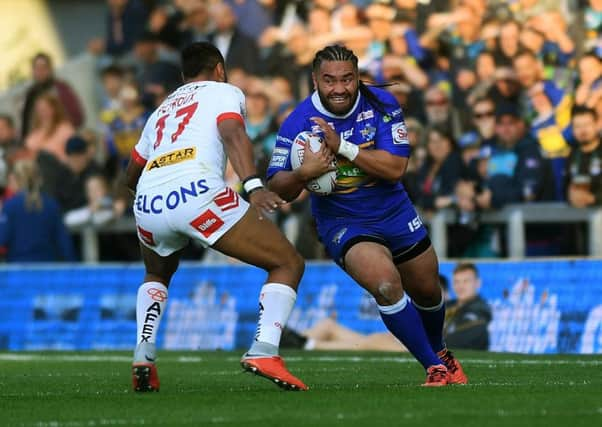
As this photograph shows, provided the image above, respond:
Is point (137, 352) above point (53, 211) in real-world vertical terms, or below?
below

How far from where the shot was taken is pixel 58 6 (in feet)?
86.2

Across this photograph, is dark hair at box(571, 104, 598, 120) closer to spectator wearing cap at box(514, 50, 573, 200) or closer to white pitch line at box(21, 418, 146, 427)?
spectator wearing cap at box(514, 50, 573, 200)

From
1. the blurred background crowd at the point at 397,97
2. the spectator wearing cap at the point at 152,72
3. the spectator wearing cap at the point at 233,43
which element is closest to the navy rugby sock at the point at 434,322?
the blurred background crowd at the point at 397,97

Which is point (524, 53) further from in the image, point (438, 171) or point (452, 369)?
point (452, 369)

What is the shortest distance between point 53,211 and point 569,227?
6059mm

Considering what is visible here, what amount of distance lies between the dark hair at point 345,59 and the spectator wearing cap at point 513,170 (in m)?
6.51

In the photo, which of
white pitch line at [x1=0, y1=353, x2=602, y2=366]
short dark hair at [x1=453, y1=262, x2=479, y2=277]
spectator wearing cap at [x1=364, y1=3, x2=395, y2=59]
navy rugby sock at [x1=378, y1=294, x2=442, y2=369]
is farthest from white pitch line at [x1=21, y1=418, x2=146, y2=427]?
spectator wearing cap at [x1=364, y1=3, x2=395, y2=59]

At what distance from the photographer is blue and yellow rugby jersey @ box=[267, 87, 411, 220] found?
9.84 meters

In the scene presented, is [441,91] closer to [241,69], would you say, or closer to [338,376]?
[241,69]

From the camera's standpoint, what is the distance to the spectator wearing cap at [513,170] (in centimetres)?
1630

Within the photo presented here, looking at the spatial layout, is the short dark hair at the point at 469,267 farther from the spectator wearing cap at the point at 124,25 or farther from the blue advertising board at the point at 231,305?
the spectator wearing cap at the point at 124,25

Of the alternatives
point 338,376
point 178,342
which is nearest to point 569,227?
point 178,342

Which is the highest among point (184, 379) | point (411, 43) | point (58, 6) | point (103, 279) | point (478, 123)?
point (58, 6)

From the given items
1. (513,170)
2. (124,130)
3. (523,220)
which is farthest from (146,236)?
(124,130)
